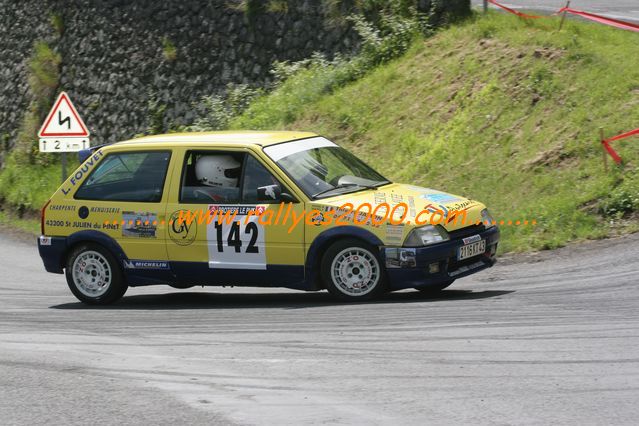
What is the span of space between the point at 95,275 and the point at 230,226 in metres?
1.90

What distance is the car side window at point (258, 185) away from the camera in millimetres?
10227

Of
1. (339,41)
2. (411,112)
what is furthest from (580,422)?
(339,41)

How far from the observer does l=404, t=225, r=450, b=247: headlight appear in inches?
382

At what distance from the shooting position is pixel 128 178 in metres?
11.1

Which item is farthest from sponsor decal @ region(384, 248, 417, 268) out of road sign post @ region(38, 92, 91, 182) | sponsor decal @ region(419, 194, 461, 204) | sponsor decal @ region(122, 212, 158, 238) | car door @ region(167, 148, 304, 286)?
road sign post @ region(38, 92, 91, 182)

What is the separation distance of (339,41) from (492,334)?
13920mm

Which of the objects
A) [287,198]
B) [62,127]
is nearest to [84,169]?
[287,198]

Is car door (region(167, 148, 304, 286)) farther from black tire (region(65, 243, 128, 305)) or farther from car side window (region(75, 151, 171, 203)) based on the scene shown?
black tire (region(65, 243, 128, 305))

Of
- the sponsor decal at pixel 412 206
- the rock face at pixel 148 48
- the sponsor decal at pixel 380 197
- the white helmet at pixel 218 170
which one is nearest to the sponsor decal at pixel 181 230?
the white helmet at pixel 218 170

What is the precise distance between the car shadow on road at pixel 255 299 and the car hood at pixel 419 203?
28.1 inches

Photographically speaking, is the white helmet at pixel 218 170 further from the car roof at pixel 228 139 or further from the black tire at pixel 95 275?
the black tire at pixel 95 275

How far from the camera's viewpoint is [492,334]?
7969 mm

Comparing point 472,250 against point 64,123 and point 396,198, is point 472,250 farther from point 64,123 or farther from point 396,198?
point 64,123

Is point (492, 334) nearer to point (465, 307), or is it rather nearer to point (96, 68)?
point (465, 307)
